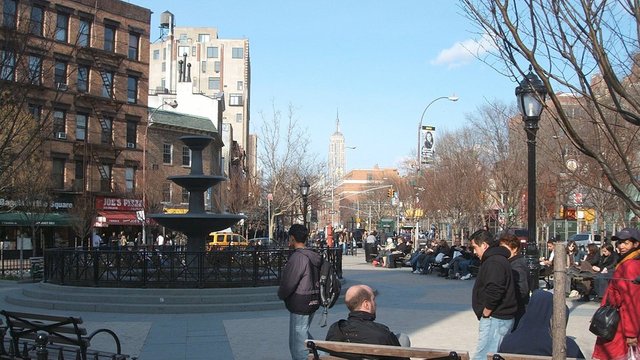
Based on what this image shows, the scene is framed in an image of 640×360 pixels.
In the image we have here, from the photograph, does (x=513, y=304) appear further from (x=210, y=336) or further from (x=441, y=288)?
(x=441, y=288)

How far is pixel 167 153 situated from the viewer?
185 ft

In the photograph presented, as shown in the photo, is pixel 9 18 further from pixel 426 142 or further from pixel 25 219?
pixel 25 219

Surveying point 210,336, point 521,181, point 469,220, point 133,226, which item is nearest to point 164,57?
point 133,226

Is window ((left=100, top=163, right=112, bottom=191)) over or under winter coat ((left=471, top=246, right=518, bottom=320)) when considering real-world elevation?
over

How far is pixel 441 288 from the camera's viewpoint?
21.6 m

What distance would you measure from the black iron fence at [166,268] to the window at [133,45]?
36679 millimetres

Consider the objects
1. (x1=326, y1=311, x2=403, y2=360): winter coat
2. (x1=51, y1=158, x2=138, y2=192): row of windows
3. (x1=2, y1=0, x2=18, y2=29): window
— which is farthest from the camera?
(x1=51, y1=158, x2=138, y2=192): row of windows

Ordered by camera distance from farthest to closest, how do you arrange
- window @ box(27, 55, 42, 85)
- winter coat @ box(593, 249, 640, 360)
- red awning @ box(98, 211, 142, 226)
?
red awning @ box(98, 211, 142, 226) < window @ box(27, 55, 42, 85) < winter coat @ box(593, 249, 640, 360)

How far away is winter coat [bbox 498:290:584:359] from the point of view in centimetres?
611

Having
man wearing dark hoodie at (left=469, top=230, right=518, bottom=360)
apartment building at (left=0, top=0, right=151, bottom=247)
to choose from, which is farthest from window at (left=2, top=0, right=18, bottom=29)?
apartment building at (left=0, top=0, right=151, bottom=247)

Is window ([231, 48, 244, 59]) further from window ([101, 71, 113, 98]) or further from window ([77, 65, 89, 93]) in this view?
window ([77, 65, 89, 93])

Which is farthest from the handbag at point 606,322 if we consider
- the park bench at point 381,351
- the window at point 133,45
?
the window at point 133,45

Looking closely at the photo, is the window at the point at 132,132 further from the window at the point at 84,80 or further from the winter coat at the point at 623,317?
the winter coat at the point at 623,317

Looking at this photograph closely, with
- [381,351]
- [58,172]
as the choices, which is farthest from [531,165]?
[58,172]
